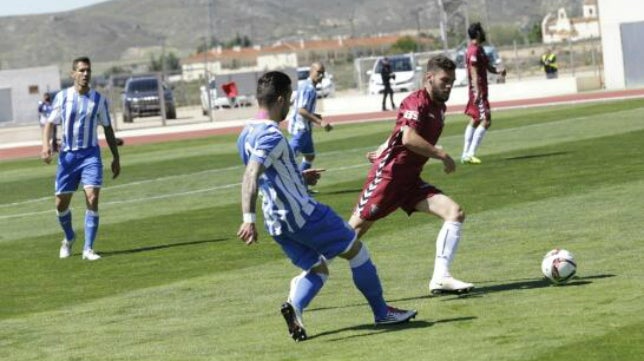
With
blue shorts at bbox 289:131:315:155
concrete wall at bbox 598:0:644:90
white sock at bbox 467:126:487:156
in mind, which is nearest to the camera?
blue shorts at bbox 289:131:315:155

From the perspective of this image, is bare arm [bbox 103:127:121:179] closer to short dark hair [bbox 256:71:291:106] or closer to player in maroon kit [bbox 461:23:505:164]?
short dark hair [bbox 256:71:291:106]

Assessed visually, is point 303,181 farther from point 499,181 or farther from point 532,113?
point 532,113

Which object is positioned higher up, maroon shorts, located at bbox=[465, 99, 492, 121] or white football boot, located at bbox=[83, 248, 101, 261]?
maroon shorts, located at bbox=[465, 99, 492, 121]

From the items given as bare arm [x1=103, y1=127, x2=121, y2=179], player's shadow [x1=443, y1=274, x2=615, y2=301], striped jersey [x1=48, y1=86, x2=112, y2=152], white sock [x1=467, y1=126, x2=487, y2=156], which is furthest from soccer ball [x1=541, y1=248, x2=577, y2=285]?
white sock [x1=467, y1=126, x2=487, y2=156]

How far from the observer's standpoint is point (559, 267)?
11773mm

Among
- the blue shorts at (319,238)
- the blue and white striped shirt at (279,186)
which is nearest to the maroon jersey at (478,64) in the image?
the blue shorts at (319,238)

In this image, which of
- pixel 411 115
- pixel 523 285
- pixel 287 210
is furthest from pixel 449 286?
pixel 287 210

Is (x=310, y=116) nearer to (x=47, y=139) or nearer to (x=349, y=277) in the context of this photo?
(x=47, y=139)

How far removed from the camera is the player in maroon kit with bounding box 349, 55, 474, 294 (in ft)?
38.6

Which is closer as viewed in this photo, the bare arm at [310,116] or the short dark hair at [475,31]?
the bare arm at [310,116]

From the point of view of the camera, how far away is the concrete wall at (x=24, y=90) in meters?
86.3

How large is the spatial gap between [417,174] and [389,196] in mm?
324

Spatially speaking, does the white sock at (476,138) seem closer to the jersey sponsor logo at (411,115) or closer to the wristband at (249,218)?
the jersey sponsor logo at (411,115)

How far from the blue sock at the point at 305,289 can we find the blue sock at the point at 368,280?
0.80 ft
